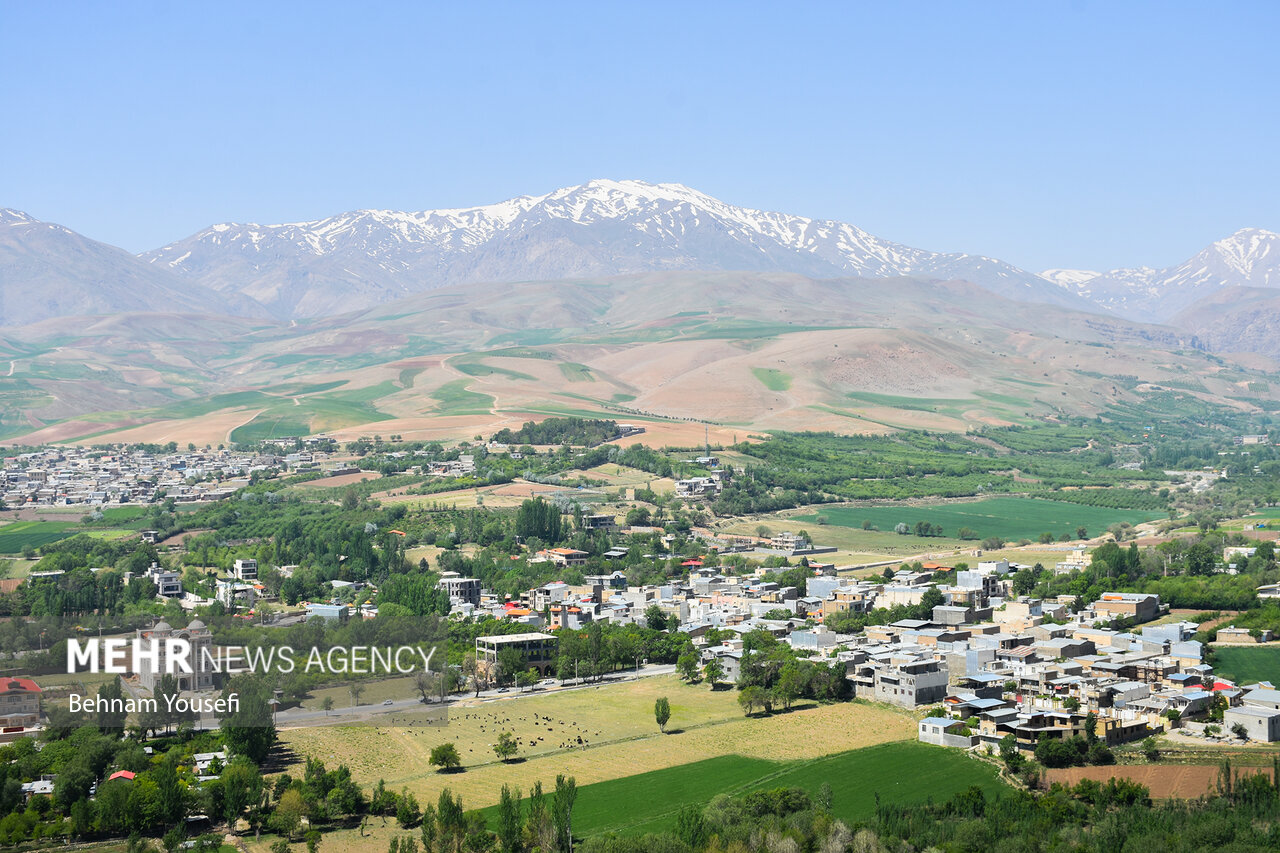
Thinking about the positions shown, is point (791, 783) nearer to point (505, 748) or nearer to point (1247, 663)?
point (505, 748)

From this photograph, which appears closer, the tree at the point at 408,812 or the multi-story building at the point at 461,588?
the tree at the point at 408,812

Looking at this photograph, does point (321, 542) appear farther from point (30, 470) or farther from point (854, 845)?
point (30, 470)

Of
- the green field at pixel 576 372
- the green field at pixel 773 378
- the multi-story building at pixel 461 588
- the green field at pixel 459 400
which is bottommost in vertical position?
the multi-story building at pixel 461 588

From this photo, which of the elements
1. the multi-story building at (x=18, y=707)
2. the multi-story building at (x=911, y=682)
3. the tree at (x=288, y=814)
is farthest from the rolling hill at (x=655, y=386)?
the tree at (x=288, y=814)

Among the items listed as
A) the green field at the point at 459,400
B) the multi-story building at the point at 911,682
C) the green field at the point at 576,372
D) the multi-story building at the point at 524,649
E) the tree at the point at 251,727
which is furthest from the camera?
the green field at the point at 576,372

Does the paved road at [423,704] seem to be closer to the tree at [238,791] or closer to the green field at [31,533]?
the tree at [238,791]

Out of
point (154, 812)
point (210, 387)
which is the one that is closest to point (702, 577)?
point (154, 812)
